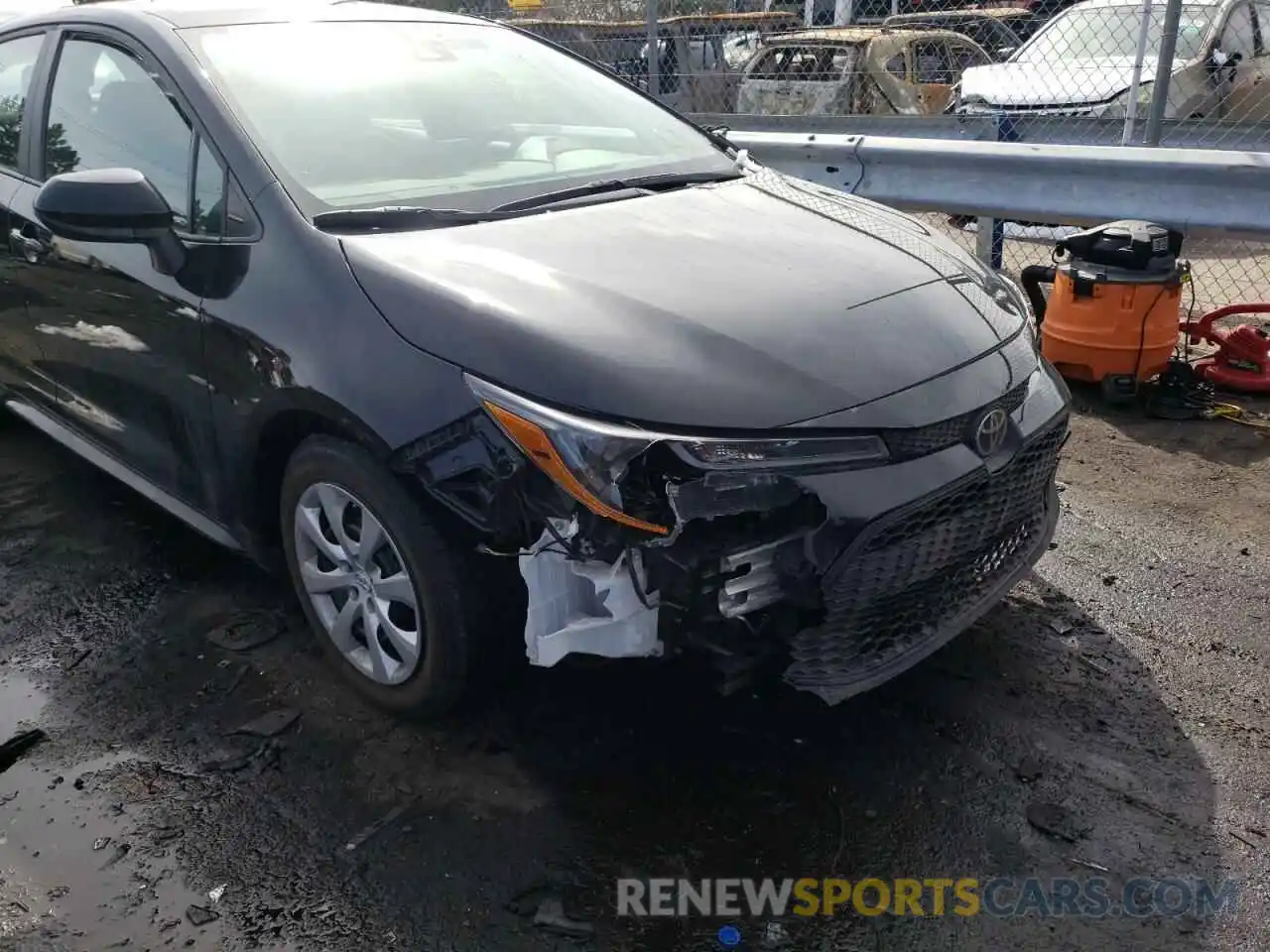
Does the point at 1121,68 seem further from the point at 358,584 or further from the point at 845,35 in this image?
the point at 358,584

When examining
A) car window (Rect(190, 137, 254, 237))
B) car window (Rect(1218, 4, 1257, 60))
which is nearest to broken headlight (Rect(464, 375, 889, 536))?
car window (Rect(190, 137, 254, 237))

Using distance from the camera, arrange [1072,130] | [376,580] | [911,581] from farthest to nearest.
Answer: [1072,130] < [376,580] < [911,581]

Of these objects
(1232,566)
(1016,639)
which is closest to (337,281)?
(1016,639)

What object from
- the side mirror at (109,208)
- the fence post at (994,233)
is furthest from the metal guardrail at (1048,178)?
the side mirror at (109,208)

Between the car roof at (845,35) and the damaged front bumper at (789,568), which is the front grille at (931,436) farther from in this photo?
the car roof at (845,35)

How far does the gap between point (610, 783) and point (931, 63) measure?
9.15 meters

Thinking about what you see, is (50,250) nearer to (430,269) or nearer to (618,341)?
(430,269)

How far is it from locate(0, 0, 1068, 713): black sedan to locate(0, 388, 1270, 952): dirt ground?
0.92 feet

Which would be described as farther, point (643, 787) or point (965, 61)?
point (965, 61)

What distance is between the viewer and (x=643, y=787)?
2461 mm

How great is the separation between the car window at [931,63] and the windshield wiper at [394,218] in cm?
826

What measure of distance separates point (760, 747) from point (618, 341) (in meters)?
1.04

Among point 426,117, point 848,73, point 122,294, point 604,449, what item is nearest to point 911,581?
point 604,449

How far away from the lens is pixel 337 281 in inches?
97.3
